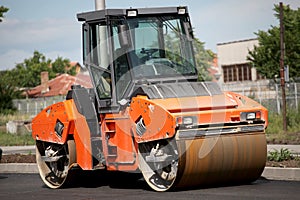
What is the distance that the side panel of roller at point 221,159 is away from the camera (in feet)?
36.2

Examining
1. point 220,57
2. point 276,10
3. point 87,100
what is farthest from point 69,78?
point 87,100

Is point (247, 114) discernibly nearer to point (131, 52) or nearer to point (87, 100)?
point (131, 52)

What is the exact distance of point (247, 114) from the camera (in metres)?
11.6

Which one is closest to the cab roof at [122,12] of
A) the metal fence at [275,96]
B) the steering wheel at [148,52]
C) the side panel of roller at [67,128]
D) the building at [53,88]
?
the steering wheel at [148,52]

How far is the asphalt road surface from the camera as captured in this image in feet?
35.3

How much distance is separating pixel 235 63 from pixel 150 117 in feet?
192

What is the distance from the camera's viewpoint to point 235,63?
227ft

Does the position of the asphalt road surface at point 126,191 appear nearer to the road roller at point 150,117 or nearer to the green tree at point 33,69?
the road roller at point 150,117

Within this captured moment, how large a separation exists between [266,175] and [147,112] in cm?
324

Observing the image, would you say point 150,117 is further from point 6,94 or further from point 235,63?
point 235,63

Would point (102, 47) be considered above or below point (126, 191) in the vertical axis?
above

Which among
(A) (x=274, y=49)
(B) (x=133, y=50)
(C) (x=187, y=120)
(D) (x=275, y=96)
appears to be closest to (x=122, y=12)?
(B) (x=133, y=50)

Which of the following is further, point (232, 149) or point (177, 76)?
point (177, 76)

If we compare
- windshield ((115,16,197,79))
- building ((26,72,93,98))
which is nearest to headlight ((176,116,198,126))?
windshield ((115,16,197,79))
